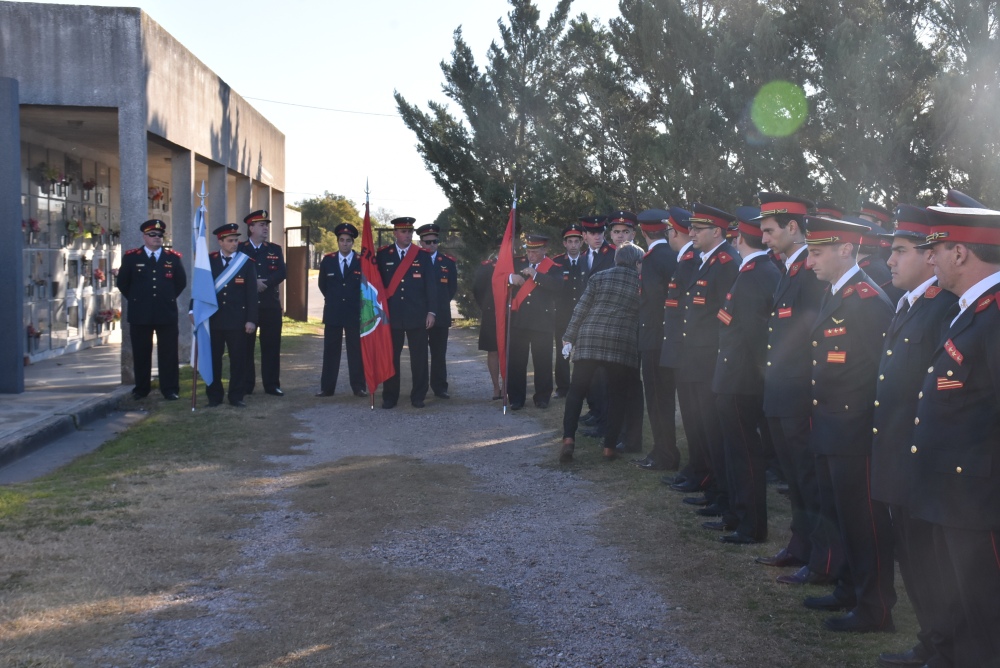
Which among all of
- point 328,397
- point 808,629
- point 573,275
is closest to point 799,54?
point 573,275

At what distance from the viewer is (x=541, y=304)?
38.4 ft

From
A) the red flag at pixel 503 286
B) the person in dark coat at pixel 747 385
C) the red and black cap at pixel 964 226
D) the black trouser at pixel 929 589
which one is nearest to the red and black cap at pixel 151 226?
the red flag at pixel 503 286

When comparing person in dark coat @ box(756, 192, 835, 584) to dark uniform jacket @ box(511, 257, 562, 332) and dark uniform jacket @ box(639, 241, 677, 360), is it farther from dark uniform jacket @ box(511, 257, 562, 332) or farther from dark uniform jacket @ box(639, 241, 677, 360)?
dark uniform jacket @ box(511, 257, 562, 332)

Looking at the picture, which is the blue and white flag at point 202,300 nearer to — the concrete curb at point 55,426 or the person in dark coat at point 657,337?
the concrete curb at point 55,426

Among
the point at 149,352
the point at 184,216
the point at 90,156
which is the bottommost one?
the point at 149,352

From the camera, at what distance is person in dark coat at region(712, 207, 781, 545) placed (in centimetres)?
596

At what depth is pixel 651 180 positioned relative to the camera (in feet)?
51.9

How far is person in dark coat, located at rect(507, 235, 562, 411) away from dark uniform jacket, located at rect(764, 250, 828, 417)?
6.23 m

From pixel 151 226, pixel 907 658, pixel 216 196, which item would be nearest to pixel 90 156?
pixel 216 196

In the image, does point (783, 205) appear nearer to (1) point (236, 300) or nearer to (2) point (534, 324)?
(2) point (534, 324)

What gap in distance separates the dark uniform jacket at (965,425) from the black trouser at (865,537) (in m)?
0.89

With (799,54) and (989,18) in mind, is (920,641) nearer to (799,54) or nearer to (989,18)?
(989,18)

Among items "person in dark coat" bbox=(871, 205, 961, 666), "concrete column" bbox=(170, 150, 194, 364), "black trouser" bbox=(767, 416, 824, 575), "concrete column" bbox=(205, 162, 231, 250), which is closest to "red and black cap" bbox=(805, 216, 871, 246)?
"person in dark coat" bbox=(871, 205, 961, 666)

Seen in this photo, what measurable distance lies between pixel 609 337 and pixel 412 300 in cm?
411
